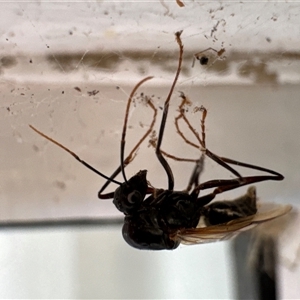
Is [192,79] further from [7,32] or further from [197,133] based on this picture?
[7,32]

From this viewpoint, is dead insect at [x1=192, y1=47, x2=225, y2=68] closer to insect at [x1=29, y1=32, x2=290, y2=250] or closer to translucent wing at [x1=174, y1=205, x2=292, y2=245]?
insect at [x1=29, y1=32, x2=290, y2=250]

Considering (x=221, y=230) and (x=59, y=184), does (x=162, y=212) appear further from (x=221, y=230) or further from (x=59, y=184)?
(x=59, y=184)

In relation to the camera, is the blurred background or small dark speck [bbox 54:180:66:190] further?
small dark speck [bbox 54:180:66:190]

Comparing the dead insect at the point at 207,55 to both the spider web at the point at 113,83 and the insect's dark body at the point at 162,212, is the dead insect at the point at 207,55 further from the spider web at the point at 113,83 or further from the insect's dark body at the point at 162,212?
the insect's dark body at the point at 162,212

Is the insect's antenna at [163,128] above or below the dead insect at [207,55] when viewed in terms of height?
below

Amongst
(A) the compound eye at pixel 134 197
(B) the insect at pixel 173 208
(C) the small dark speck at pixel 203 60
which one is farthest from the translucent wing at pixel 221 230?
(C) the small dark speck at pixel 203 60

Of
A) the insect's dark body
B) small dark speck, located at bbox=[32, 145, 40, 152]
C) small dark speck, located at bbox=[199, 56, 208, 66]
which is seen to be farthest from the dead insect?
small dark speck, located at bbox=[32, 145, 40, 152]

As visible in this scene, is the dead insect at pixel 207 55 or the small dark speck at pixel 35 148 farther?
the small dark speck at pixel 35 148
